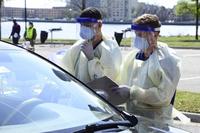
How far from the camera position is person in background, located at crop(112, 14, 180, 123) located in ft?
15.8

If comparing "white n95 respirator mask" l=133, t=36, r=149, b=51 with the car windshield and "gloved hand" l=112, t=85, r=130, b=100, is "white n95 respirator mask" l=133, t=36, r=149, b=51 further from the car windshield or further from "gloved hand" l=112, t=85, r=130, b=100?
the car windshield

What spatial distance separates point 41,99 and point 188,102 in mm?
6862

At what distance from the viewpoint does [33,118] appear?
11.6 feet

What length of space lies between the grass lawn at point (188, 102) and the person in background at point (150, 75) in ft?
15.2

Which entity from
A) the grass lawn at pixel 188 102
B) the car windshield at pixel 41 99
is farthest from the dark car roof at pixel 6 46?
the grass lawn at pixel 188 102

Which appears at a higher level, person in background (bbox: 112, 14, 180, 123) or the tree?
the tree

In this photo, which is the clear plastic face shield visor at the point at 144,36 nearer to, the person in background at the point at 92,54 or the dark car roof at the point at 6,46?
the person in background at the point at 92,54

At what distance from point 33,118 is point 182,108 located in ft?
21.4

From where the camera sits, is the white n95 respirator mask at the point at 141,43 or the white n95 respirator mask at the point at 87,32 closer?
the white n95 respirator mask at the point at 141,43

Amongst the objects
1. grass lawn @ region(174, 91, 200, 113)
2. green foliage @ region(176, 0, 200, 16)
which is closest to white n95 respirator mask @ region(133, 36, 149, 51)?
grass lawn @ region(174, 91, 200, 113)

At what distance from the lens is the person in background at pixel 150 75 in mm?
4820

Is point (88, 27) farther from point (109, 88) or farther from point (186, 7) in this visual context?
point (186, 7)

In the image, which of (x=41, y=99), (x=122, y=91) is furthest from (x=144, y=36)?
(x=41, y=99)

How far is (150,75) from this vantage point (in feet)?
16.0
